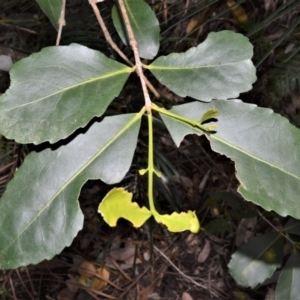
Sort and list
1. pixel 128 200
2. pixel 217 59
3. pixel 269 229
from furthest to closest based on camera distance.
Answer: pixel 269 229, pixel 217 59, pixel 128 200

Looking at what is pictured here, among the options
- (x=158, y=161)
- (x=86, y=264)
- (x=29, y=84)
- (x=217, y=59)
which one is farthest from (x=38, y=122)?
(x=86, y=264)

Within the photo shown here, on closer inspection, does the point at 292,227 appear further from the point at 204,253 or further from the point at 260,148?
the point at 204,253

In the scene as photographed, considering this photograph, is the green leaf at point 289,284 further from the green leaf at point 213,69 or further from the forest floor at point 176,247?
the green leaf at point 213,69

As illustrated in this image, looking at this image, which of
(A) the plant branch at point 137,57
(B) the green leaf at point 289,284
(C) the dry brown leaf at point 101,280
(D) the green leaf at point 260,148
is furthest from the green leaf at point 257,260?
(C) the dry brown leaf at point 101,280

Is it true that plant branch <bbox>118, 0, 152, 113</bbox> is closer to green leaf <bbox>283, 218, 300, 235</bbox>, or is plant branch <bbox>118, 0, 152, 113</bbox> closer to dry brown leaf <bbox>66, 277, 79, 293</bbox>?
green leaf <bbox>283, 218, 300, 235</bbox>

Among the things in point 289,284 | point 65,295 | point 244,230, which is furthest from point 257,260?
point 65,295

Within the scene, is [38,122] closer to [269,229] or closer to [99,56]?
[99,56]
